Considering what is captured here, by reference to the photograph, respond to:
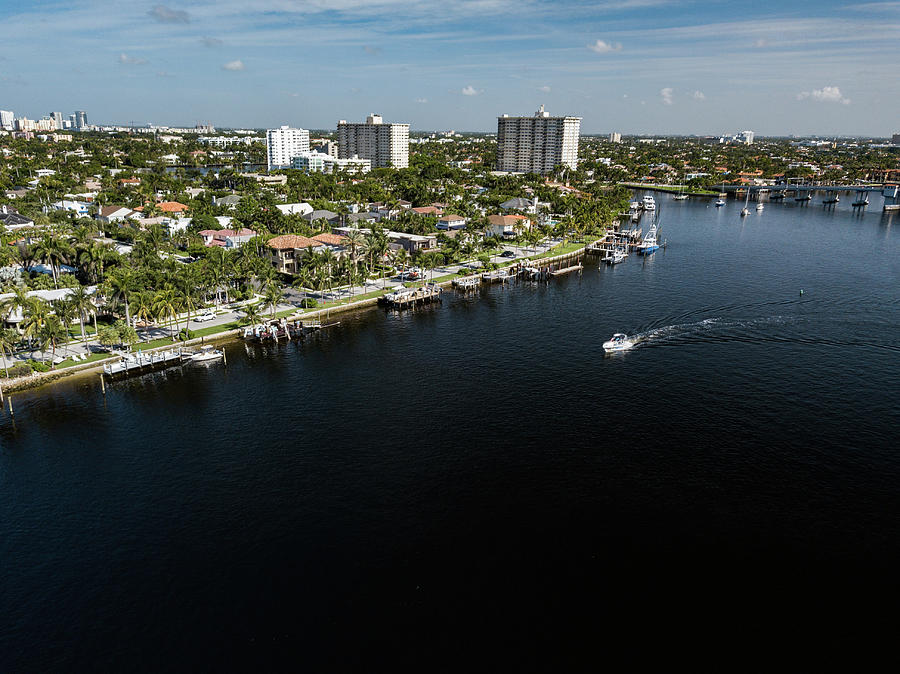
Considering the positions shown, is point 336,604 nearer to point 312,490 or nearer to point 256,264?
point 312,490

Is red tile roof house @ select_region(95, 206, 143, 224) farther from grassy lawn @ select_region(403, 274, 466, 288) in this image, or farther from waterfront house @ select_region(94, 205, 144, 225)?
grassy lawn @ select_region(403, 274, 466, 288)

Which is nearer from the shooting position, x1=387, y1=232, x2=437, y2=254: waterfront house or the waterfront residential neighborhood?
the waterfront residential neighborhood

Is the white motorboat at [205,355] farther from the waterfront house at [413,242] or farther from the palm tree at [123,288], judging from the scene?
the waterfront house at [413,242]

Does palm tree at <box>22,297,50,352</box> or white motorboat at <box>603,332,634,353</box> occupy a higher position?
palm tree at <box>22,297,50,352</box>

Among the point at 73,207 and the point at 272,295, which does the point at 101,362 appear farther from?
the point at 73,207

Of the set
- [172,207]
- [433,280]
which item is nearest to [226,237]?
[433,280]

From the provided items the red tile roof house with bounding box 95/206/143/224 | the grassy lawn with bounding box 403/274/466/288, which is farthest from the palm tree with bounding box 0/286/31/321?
the red tile roof house with bounding box 95/206/143/224
